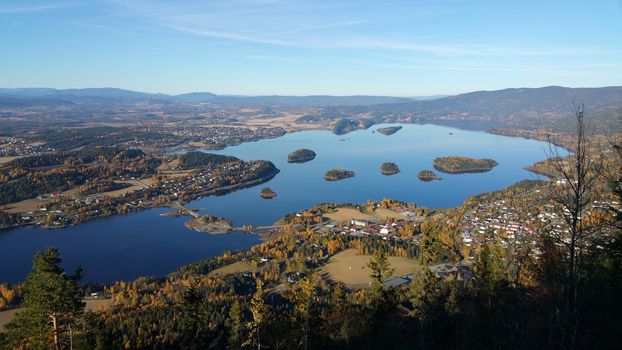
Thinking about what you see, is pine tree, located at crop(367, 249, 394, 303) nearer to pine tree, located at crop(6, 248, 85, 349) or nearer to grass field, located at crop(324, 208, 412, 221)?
pine tree, located at crop(6, 248, 85, 349)

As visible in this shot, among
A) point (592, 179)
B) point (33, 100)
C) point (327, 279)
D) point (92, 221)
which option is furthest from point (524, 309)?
point (33, 100)

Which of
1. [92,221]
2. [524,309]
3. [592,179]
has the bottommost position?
[92,221]

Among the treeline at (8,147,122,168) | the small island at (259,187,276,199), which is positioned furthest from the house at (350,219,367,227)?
the treeline at (8,147,122,168)

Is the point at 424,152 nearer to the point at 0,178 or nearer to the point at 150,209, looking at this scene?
the point at 150,209

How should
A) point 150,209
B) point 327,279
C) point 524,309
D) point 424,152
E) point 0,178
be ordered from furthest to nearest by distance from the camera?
point 424,152, point 0,178, point 150,209, point 327,279, point 524,309

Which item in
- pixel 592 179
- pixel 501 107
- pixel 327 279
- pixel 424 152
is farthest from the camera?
pixel 501 107

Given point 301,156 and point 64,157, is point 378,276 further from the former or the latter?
point 64,157

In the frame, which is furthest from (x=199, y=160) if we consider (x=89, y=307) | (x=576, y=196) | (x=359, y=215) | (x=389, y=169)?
(x=576, y=196)
